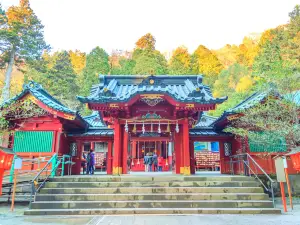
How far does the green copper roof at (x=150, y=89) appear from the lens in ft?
34.5

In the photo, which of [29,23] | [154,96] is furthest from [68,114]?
[29,23]

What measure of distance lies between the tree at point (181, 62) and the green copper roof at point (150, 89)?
92.1 ft

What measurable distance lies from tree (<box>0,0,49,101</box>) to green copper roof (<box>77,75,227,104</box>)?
2054cm

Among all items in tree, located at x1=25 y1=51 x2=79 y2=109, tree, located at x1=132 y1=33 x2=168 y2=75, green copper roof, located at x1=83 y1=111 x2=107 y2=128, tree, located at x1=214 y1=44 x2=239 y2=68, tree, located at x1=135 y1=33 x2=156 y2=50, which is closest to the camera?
green copper roof, located at x1=83 y1=111 x2=107 y2=128

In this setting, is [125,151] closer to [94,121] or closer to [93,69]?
[94,121]

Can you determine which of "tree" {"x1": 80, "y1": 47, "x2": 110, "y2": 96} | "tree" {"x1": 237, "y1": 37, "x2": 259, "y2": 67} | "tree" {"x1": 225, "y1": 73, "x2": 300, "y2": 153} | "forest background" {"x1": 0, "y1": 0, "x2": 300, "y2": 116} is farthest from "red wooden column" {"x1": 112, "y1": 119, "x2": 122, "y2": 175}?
"tree" {"x1": 237, "y1": 37, "x2": 259, "y2": 67}

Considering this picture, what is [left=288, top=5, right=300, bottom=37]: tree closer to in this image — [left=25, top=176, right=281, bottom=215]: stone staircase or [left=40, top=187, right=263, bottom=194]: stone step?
[left=25, top=176, right=281, bottom=215]: stone staircase

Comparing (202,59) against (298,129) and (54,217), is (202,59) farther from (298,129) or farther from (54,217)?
(54,217)

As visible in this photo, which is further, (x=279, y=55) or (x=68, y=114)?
(x=279, y=55)

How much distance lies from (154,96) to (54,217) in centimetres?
632

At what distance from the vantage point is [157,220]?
6266mm

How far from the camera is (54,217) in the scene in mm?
6773

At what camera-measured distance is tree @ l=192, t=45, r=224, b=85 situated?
45.1 metres

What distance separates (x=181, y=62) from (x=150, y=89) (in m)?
36.0
